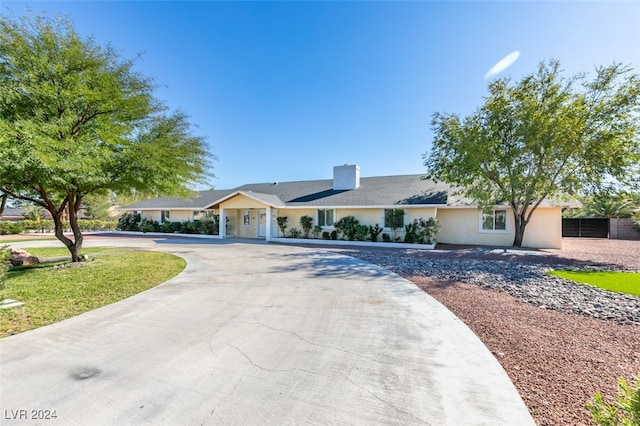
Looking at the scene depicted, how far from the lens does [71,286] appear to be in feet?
24.9

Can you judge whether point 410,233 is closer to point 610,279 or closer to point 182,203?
point 610,279

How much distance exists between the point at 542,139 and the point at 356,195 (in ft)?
35.8

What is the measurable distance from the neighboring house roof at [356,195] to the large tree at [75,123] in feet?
27.3

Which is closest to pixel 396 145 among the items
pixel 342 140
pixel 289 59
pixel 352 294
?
pixel 342 140

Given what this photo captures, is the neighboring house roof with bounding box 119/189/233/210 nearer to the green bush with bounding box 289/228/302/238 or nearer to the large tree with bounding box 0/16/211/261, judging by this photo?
the green bush with bounding box 289/228/302/238

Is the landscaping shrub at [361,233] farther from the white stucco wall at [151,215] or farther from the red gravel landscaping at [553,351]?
the white stucco wall at [151,215]

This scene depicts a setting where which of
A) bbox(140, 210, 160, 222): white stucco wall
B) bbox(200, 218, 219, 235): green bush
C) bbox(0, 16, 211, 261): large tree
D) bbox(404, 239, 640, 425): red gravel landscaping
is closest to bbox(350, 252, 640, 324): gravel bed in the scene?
bbox(404, 239, 640, 425): red gravel landscaping

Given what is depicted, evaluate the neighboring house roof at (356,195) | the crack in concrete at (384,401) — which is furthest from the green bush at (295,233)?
the crack in concrete at (384,401)

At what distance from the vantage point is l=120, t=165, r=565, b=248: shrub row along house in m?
17.5

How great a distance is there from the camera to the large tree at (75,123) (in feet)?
24.5

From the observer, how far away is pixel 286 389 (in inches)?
124

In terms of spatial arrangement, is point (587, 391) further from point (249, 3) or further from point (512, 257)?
point (249, 3)

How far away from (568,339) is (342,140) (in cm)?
2165

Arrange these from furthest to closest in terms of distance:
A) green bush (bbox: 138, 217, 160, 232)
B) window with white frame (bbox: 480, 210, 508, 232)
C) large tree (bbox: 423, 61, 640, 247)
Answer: green bush (bbox: 138, 217, 160, 232), window with white frame (bbox: 480, 210, 508, 232), large tree (bbox: 423, 61, 640, 247)
